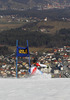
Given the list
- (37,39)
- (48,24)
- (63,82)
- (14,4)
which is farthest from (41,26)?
(14,4)

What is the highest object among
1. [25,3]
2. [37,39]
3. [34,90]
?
[34,90]

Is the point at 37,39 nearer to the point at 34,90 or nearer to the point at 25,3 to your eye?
the point at 34,90

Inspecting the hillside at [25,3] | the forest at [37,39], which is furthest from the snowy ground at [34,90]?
the hillside at [25,3]

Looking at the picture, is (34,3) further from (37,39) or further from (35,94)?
(35,94)

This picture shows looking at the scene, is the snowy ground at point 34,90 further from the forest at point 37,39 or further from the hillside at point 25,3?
the hillside at point 25,3

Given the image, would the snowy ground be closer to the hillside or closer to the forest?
the forest

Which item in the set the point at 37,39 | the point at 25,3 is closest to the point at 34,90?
the point at 37,39

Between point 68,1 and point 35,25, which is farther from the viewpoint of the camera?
point 68,1

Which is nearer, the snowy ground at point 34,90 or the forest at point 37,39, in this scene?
the snowy ground at point 34,90
